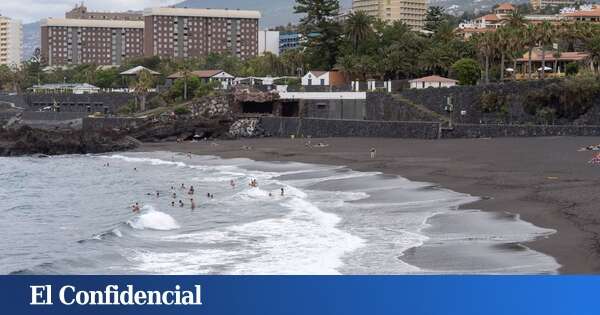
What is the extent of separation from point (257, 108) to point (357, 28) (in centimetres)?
1413

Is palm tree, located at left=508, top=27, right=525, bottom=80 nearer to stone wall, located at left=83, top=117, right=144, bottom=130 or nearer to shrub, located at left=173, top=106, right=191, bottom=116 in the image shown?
shrub, located at left=173, top=106, right=191, bottom=116

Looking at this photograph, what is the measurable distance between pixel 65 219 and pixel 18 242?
5058 millimetres

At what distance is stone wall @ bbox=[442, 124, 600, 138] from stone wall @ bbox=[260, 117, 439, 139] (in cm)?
144

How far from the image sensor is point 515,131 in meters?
48.0

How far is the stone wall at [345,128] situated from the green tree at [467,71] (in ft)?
30.0

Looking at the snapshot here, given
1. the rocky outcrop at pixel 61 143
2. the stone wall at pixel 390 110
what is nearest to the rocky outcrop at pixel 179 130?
the rocky outcrop at pixel 61 143

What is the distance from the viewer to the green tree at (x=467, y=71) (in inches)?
2494

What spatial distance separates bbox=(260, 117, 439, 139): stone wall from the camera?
176 ft

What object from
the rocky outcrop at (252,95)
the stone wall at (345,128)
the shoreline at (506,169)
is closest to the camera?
the shoreline at (506,169)

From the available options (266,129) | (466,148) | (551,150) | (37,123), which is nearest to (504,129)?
(466,148)

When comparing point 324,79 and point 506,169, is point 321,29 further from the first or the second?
point 506,169

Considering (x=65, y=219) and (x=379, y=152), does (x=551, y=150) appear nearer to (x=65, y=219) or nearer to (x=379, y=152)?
(x=379, y=152)

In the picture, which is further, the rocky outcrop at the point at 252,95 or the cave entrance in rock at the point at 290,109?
the rocky outcrop at the point at 252,95

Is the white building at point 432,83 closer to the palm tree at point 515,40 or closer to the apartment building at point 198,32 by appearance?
the palm tree at point 515,40
